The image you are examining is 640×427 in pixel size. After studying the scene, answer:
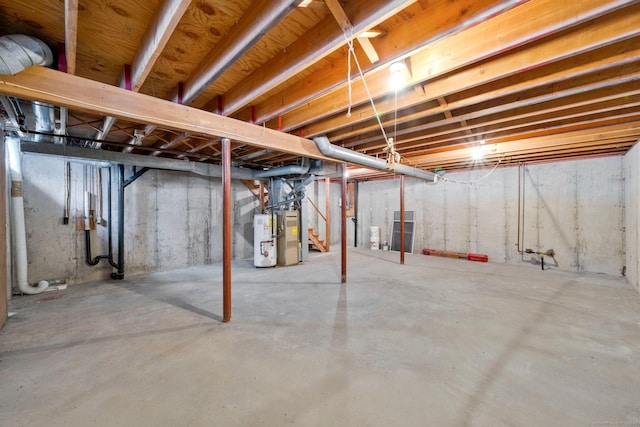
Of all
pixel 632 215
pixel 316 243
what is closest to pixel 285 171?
pixel 316 243

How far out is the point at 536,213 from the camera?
5410 mm

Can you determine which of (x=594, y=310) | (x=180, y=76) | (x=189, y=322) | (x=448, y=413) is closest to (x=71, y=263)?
(x=189, y=322)

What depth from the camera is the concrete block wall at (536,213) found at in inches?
185

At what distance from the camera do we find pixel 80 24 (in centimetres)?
154

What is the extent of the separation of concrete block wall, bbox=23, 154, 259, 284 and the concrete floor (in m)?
0.79

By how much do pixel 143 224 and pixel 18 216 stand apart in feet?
5.48

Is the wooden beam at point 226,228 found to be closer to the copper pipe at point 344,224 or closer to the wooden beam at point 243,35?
the wooden beam at point 243,35

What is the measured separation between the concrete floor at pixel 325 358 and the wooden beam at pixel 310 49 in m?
2.15

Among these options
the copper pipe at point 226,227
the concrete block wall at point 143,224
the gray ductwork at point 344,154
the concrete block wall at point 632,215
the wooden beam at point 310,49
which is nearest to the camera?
the wooden beam at point 310,49

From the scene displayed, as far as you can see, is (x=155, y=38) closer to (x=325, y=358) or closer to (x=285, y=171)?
(x=325, y=358)

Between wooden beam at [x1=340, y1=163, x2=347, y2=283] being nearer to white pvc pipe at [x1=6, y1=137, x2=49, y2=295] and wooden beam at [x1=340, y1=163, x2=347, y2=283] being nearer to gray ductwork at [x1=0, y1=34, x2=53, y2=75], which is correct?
gray ductwork at [x1=0, y1=34, x2=53, y2=75]

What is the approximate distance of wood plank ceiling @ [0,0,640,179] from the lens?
1383mm

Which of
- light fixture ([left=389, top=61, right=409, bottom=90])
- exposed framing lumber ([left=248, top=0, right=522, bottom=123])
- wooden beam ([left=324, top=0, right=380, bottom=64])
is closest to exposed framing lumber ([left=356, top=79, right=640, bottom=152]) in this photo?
light fixture ([left=389, top=61, right=409, bottom=90])

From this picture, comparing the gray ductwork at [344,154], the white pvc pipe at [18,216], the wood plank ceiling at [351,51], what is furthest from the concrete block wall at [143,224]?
the gray ductwork at [344,154]
